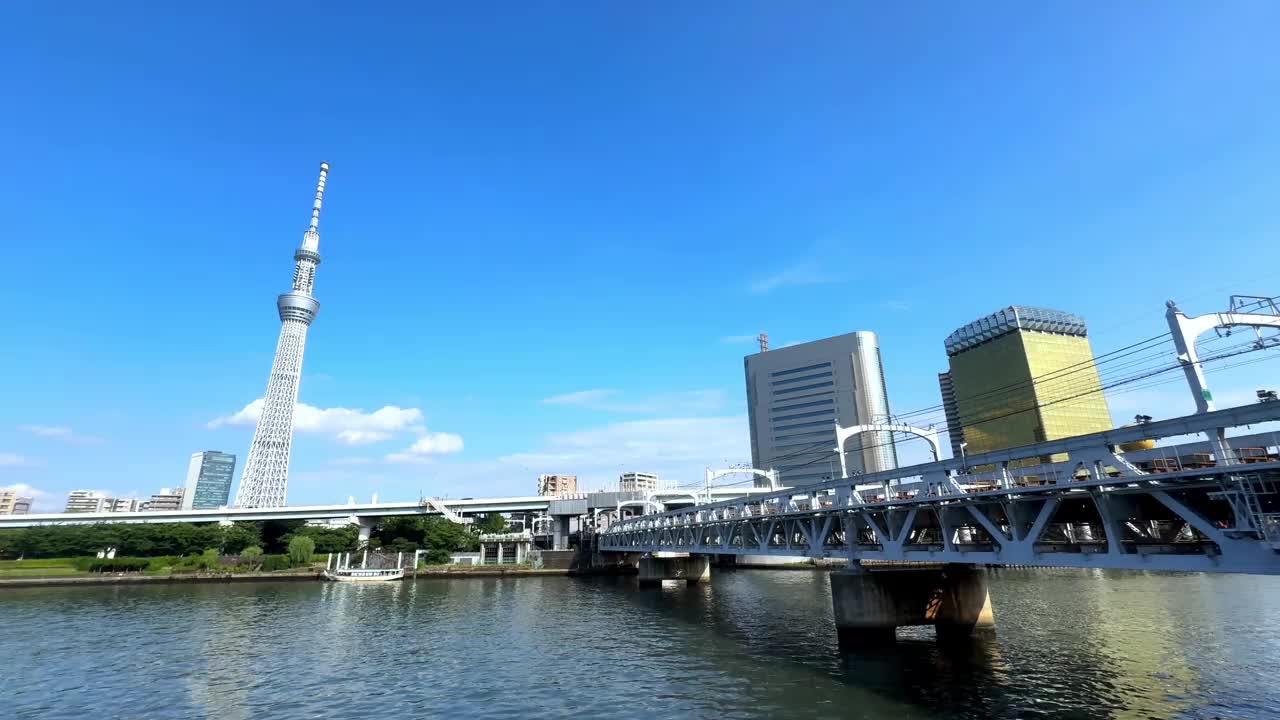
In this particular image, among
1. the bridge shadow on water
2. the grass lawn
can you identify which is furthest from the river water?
the grass lawn

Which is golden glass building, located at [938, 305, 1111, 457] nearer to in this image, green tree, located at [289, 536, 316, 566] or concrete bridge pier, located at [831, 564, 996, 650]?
concrete bridge pier, located at [831, 564, 996, 650]

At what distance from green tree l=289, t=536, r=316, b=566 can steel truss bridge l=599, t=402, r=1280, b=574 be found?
316ft

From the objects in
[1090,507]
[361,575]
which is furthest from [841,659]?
[361,575]

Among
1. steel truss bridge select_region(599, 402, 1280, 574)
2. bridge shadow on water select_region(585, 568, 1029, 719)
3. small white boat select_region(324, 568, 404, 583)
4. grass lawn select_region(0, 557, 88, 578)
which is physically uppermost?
steel truss bridge select_region(599, 402, 1280, 574)

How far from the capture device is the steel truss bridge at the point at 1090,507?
16.2 m

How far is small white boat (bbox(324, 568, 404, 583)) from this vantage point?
87.9 metres

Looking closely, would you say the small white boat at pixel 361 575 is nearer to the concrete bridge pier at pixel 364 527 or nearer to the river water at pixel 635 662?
the river water at pixel 635 662

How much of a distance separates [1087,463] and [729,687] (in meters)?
17.7

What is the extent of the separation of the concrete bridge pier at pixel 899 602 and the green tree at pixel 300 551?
99.5 metres

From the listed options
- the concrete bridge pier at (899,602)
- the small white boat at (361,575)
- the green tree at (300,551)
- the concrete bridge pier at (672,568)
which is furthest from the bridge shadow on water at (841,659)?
the green tree at (300,551)

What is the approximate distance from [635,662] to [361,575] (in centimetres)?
7235

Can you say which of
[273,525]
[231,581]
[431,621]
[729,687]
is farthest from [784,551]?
[273,525]

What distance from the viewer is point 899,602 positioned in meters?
33.6

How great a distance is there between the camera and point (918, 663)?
28.8 m
